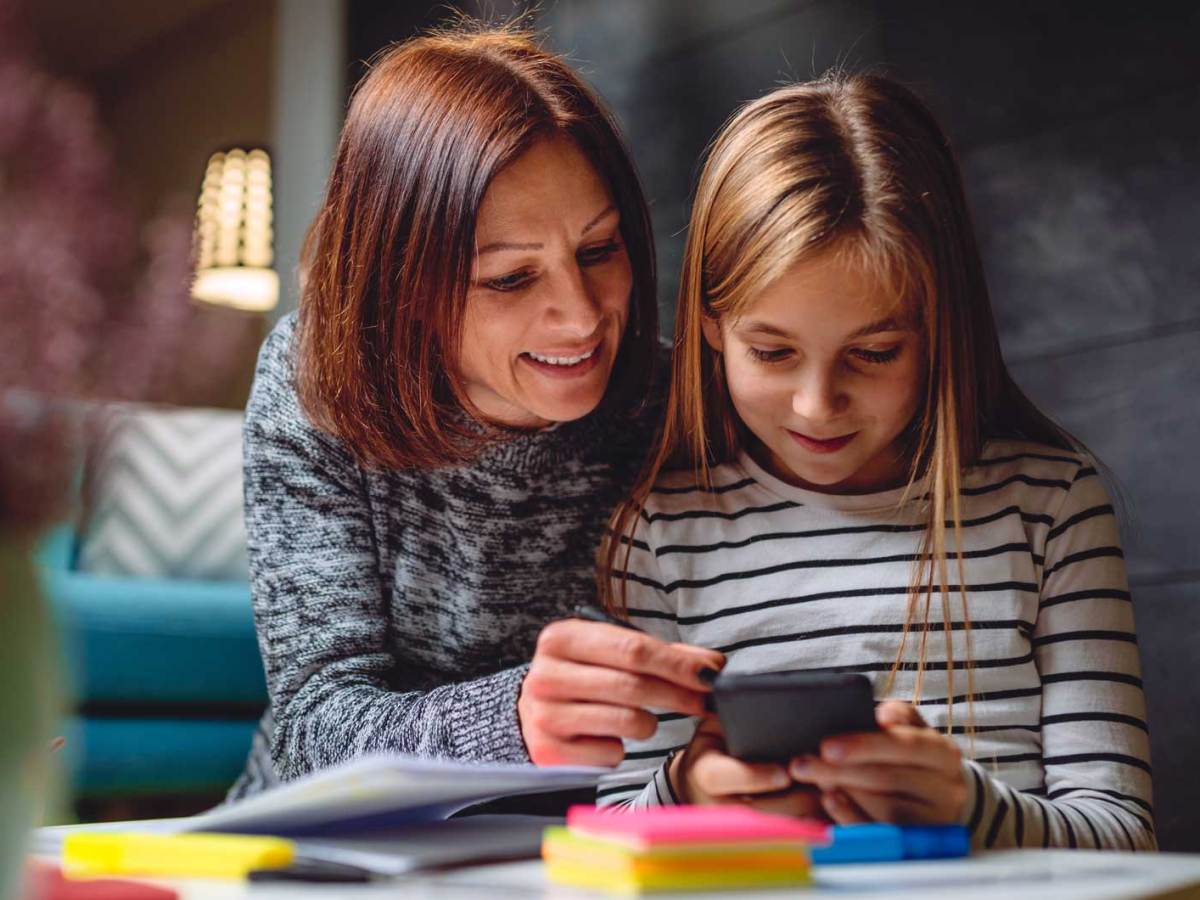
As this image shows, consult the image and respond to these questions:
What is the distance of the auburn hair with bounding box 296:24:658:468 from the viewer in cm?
112

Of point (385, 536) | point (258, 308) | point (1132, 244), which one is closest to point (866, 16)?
point (1132, 244)

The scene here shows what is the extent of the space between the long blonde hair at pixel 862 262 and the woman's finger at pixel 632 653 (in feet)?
1.30

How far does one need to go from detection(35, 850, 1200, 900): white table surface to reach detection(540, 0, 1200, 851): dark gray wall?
3.44 feet

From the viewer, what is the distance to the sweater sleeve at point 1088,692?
2.91ft

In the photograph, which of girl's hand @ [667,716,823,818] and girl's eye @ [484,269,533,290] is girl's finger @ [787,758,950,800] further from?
girl's eye @ [484,269,533,290]

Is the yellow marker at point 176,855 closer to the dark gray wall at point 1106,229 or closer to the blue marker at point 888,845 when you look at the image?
the blue marker at point 888,845

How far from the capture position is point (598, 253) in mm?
1171

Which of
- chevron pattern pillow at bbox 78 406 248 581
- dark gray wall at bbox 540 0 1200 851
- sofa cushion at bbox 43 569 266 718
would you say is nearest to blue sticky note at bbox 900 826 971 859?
dark gray wall at bbox 540 0 1200 851

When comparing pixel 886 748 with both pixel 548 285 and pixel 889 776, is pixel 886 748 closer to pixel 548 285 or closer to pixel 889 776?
pixel 889 776

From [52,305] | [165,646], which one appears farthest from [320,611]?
[165,646]

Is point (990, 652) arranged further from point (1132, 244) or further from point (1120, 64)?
point (1120, 64)

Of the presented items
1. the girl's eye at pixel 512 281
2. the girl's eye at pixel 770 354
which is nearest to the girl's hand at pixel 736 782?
the girl's eye at pixel 770 354

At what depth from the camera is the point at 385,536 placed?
123 cm

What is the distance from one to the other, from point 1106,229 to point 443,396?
95 cm
